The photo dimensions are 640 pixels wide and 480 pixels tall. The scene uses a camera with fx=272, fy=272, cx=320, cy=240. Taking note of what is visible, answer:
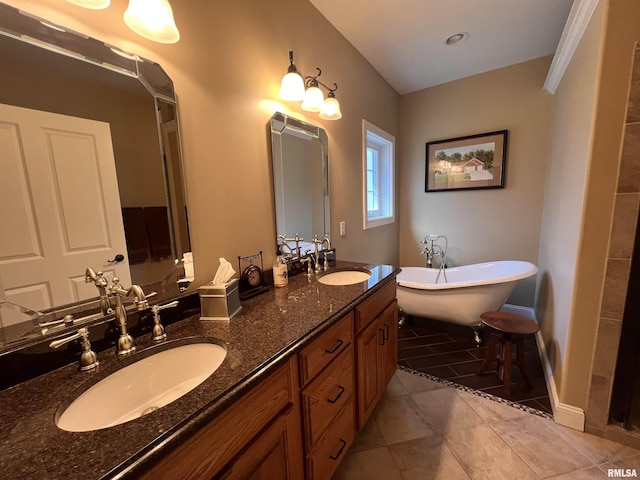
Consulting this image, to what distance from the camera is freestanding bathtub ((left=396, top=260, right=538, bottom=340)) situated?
90.1 inches

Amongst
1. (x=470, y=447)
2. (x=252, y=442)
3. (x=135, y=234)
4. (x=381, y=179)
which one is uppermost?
(x=381, y=179)

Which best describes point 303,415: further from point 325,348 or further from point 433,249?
point 433,249

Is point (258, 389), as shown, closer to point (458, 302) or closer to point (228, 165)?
point (228, 165)

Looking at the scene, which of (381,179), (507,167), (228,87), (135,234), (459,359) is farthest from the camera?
(381,179)

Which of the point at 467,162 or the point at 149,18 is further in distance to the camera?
the point at 467,162

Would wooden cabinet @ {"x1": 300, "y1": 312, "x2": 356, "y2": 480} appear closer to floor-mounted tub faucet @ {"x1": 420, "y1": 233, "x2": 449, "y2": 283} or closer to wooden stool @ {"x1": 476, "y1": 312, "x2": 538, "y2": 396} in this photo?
wooden stool @ {"x1": 476, "y1": 312, "x2": 538, "y2": 396}

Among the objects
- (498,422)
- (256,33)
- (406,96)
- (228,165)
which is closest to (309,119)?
(256,33)

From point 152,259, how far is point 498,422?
2091 mm

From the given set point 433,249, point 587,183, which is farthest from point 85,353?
point 433,249

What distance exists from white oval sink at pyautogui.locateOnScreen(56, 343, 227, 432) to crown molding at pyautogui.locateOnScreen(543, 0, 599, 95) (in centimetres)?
248

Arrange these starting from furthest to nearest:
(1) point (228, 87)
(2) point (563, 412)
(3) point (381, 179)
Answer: (3) point (381, 179) → (2) point (563, 412) → (1) point (228, 87)

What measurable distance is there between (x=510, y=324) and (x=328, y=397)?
1.58 m

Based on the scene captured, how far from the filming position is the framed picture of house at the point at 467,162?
290 cm

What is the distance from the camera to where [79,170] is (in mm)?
883
